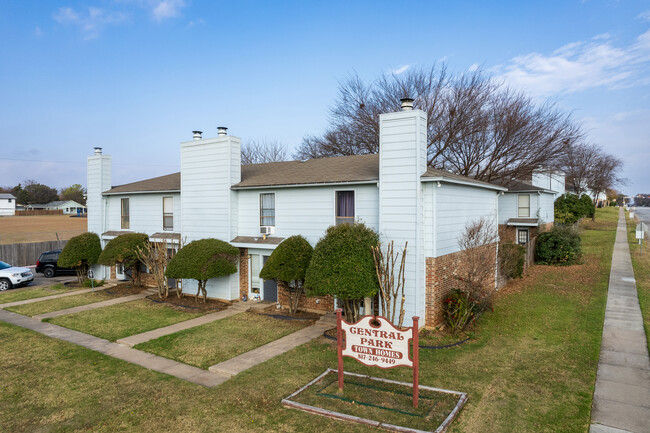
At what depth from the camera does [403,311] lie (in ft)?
39.0

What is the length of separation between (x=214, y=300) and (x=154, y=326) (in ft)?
12.6

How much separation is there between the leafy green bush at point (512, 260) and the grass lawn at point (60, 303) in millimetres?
17808

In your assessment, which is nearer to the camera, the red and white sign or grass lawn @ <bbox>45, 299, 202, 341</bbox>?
the red and white sign

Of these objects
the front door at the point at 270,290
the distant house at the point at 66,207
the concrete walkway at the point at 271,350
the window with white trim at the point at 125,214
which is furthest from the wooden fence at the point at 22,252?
the distant house at the point at 66,207

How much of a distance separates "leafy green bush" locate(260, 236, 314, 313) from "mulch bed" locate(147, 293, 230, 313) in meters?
3.11

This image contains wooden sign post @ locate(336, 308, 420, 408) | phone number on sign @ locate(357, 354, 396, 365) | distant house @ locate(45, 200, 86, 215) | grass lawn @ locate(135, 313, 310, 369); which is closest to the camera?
wooden sign post @ locate(336, 308, 420, 408)

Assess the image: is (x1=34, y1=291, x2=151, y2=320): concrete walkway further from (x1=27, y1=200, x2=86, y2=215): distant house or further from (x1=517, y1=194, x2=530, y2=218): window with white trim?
(x1=27, y1=200, x2=86, y2=215): distant house

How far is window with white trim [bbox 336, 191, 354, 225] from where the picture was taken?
1446cm

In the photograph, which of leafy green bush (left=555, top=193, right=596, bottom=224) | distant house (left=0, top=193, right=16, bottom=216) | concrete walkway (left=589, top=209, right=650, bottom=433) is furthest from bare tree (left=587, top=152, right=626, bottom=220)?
distant house (left=0, top=193, right=16, bottom=216)

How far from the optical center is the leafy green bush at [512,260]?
62.2 ft

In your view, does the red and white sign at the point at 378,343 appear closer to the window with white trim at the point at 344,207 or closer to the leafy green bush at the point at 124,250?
the window with white trim at the point at 344,207

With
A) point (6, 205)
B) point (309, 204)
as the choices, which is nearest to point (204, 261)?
point (309, 204)

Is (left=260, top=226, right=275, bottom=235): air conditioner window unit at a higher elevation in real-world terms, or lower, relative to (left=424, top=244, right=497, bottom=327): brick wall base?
higher

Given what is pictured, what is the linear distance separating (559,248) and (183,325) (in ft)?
71.6
